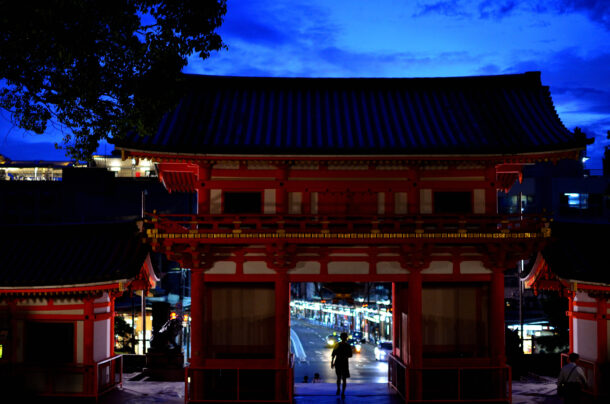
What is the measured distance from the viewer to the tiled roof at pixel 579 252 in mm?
19734

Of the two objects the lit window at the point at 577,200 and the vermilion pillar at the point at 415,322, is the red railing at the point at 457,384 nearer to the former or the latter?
the vermilion pillar at the point at 415,322

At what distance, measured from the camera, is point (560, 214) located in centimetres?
6269

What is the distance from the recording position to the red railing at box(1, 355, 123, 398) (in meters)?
20.9

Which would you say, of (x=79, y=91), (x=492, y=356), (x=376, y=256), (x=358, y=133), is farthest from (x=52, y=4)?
(x=492, y=356)

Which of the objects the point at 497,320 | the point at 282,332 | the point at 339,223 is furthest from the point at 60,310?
the point at 497,320

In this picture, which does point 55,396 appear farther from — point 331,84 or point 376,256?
point 331,84

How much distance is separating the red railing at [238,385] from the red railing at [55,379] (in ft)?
12.0

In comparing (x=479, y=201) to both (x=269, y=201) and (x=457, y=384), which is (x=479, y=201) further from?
(x=269, y=201)

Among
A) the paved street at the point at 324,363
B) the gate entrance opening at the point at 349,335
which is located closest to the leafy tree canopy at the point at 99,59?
the gate entrance opening at the point at 349,335

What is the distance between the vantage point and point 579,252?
2095cm

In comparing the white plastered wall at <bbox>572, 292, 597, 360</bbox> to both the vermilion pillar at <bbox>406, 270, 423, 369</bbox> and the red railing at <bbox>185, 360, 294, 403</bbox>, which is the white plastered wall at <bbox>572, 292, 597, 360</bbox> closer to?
the vermilion pillar at <bbox>406, 270, 423, 369</bbox>

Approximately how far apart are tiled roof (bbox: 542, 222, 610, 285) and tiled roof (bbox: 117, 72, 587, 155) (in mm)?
3792

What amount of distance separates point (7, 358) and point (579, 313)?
2073cm

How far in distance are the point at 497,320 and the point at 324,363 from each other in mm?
35971
